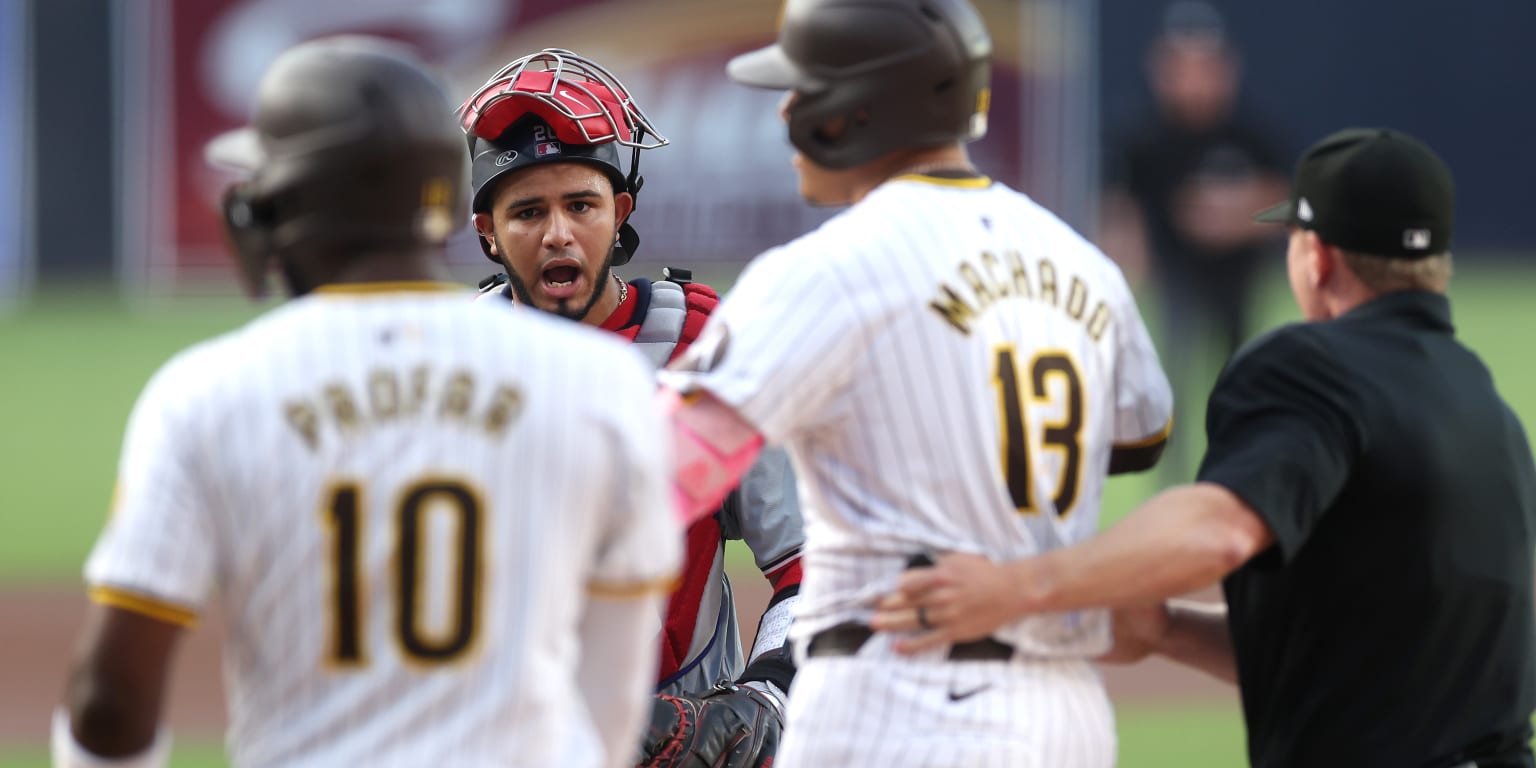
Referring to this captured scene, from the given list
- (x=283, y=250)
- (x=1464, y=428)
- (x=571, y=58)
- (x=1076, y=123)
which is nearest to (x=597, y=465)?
(x=283, y=250)

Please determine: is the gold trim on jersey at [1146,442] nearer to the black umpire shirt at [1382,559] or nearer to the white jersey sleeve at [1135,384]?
the white jersey sleeve at [1135,384]

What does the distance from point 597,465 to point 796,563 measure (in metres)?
1.60

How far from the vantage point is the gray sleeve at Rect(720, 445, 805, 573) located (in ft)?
13.3

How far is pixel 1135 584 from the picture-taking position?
3092 mm

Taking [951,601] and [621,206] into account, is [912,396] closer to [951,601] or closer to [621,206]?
[951,601]

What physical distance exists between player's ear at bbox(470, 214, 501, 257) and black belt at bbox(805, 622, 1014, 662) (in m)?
1.54

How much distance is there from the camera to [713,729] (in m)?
3.77

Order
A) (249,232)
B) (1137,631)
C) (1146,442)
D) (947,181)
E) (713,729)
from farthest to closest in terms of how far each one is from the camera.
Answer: (713,729) → (1137,631) → (1146,442) → (947,181) → (249,232)

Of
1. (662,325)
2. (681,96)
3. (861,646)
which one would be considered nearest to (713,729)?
(861,646)

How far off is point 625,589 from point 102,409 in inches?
525

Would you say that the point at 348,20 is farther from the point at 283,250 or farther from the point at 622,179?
the point at 283,250

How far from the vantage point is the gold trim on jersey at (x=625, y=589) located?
2660 mm

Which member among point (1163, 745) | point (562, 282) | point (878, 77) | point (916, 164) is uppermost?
point (878, 77)

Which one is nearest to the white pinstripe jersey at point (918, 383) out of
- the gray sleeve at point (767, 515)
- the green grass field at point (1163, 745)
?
the gray sleeve at point (767, 515)
